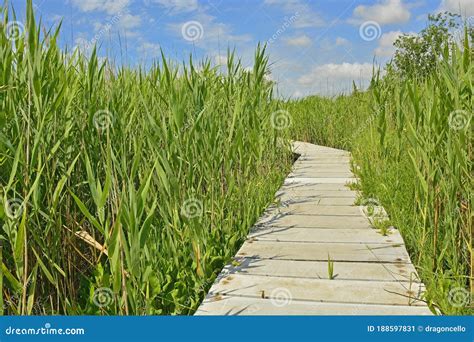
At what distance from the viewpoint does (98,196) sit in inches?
62.2

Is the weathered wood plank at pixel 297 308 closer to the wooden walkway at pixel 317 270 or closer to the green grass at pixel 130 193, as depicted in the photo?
the wooden walkway at pixel 317 270

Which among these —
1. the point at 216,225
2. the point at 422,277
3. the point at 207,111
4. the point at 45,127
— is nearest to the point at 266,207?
the point at 216,225

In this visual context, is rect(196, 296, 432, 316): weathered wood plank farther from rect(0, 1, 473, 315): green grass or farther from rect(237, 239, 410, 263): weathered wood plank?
rect(237, 239, 410, 263): weathered wood plank

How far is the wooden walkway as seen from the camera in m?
1.80

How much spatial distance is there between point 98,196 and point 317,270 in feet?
3.86

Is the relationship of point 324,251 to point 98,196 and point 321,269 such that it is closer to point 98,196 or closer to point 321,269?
point 321,269

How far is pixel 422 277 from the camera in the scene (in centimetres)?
206

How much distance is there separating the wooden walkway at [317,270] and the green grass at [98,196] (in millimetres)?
174

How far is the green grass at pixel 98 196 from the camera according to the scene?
164 centimetres

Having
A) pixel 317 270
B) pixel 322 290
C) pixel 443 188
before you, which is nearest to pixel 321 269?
pixel 317 270

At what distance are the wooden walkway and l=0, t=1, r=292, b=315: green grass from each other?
174 mm

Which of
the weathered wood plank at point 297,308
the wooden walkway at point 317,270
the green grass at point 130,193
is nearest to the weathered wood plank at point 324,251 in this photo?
the wooden walkway at point 317,270

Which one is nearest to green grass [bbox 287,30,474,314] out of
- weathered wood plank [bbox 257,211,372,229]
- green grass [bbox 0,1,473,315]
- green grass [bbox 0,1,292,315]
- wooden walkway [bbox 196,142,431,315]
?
green grass [bbox 0,1,473,315]

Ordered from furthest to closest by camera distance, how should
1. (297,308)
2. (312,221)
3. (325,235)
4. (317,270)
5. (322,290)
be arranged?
(312,221) → (325,235) → (317,270) → (322,290) → (297,308)
